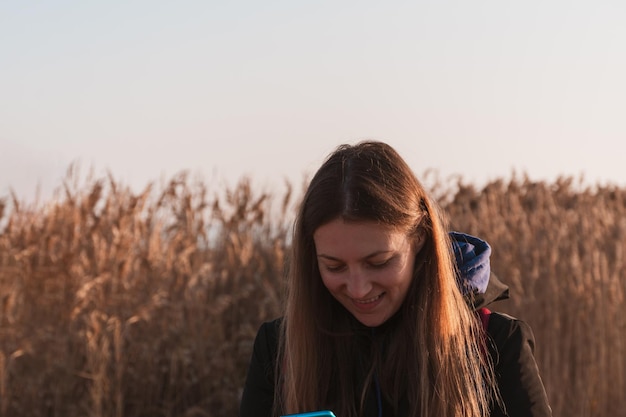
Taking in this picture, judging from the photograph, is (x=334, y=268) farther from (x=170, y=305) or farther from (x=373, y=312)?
(x=170, y=305)

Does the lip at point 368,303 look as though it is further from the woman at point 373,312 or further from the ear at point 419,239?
the ear at point 419,239

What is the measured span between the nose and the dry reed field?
297 cm

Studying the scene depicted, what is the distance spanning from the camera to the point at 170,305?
213 inches

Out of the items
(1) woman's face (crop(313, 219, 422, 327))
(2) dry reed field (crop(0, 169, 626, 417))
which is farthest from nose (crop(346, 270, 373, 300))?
(2) dry reed field (crop(0, 169, 626, 417))

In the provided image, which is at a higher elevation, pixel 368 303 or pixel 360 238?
pixel 360 238

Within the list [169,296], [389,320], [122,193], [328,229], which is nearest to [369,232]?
[328,229]

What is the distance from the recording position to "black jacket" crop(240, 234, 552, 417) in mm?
2139

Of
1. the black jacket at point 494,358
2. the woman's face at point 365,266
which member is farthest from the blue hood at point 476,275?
the woman's face at point 365,266

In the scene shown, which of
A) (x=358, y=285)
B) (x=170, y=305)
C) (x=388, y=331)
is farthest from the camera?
(x=170, y=305)

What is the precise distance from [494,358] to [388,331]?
260 millimetres

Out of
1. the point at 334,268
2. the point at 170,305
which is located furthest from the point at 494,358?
the point at 170,305

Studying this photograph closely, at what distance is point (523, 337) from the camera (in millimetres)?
2182

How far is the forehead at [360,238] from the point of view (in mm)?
2160

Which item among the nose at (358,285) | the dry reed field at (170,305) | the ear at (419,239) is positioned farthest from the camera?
the dry reed field at (170,305)
